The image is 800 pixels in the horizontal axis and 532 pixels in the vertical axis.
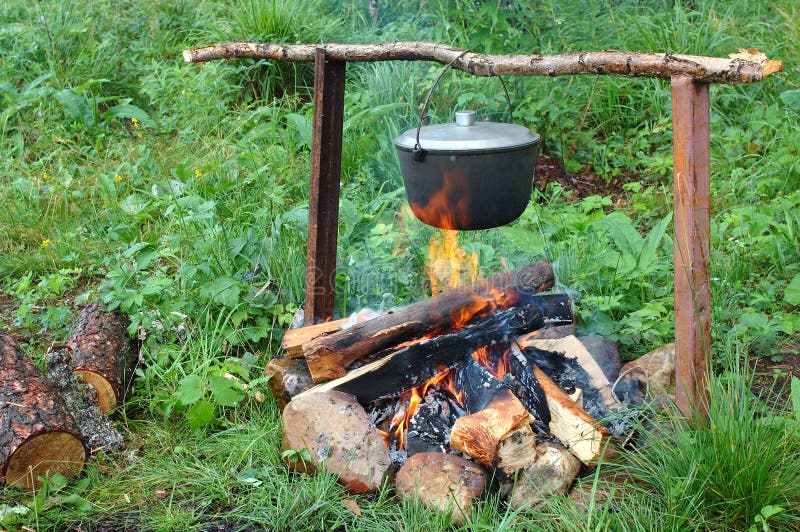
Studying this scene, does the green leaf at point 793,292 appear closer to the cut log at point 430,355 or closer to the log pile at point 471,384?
the log pile at point 471,384

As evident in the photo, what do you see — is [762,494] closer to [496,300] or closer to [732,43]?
[496,300]

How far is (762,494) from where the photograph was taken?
244cm

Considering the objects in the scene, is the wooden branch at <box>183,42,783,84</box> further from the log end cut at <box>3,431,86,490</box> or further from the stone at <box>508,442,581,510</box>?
the log end cut at <box>3,431,86,490</box>

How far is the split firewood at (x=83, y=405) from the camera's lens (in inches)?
130

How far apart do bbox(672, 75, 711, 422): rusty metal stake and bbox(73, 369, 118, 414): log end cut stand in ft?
7.85

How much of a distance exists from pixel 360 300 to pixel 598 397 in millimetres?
1386

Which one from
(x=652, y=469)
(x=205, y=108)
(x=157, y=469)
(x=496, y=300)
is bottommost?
(x=157, y=469)

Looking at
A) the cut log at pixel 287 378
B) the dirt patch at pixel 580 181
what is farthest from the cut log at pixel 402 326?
the dirt patch at pixel 580 181

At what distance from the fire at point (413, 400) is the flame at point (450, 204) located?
0.64 metres

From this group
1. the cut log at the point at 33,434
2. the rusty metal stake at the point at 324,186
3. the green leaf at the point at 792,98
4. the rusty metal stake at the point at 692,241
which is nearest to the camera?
the rusty metal stake at the point at 692,241

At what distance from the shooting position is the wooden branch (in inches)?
87.7

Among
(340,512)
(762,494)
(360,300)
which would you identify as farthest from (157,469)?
(762,494)

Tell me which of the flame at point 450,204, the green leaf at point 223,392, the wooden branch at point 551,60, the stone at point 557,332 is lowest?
the green leaf at point 223,392

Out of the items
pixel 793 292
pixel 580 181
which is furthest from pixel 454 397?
pixel 580 181
